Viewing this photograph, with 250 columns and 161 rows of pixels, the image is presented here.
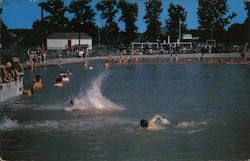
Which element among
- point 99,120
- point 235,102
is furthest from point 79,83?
point 99,120

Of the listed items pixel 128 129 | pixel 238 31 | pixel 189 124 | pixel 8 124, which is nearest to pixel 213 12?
pixel 189 124

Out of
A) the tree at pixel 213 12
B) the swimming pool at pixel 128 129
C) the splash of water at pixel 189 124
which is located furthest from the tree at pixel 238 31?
the splash of water at pixel 189 124

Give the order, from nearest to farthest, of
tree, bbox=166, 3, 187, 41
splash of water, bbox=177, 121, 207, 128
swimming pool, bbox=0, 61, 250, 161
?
swimming pool, bbox=0, 61, 250, 161 < tree, bbox=166, 3, 187, 41 < splash of water, bbox=177, 121, 207, 128

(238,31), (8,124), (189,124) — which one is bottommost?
(8,124)

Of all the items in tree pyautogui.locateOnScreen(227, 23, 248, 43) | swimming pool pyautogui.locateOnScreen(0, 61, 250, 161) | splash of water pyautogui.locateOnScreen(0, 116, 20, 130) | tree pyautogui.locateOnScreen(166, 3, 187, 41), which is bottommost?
splash of water pyautogui.locateOnScreen(0, 116, 20, 130)

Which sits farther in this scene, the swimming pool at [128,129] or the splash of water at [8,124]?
the splash of water at [8,124]

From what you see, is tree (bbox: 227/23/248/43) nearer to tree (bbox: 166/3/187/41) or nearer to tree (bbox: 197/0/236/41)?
tree (bbox: 197/0/236/41)

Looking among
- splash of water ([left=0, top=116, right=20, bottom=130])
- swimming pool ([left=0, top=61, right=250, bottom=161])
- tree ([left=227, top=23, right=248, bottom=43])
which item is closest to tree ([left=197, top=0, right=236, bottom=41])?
tree ([left=227, top=23, right=248, bottom=43])

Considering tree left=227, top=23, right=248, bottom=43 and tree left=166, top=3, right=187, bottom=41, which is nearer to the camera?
tree left=166, top=3, right=187, bottom=41

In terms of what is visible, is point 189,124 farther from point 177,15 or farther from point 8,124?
point 8,124

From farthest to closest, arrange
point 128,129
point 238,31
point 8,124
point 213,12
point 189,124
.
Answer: point 238,31, point 213,12, point 8,124, point 189,124, point 128,129

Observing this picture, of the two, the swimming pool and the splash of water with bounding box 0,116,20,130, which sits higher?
the swimming pool

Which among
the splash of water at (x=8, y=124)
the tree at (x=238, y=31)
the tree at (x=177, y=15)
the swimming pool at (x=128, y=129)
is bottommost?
the splash of water at (x=8, y=124)

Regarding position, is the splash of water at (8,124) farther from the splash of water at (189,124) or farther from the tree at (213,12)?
the tree at (213,12)
